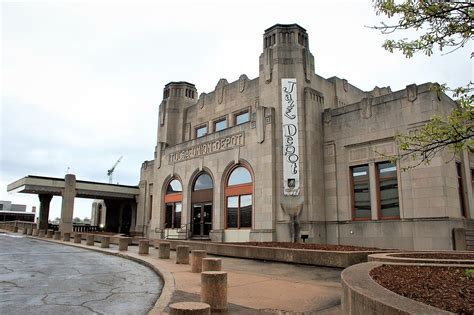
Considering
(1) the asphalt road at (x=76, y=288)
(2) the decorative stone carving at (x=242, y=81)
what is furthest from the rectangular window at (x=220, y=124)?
(1) the asphalt road at (x=76, y=288)

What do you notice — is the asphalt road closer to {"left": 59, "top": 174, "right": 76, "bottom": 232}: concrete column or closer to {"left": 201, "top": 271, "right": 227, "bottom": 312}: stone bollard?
{"left": 201, "top": 271, "right": 227, "bottom": 312}: stone bollard

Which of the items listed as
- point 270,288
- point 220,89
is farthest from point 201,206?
point 270,288

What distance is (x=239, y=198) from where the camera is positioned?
92.0 ft

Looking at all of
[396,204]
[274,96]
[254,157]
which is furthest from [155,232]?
[396,204]

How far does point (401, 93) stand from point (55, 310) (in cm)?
2068

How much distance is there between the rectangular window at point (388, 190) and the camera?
21.9 meters

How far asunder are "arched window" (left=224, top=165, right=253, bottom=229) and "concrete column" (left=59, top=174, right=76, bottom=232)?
21957mm

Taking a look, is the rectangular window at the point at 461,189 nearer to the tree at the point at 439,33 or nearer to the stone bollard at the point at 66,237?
the tree at the point at 439,33

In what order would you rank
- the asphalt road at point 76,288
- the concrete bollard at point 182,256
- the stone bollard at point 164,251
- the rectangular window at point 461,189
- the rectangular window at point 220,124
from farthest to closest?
the rectangular window at point 220,124 → the rectangular window at point 461,189 → the stone bollard at point 164,251 → the concrete bollard at point 182,256 → the asphalt road at point 76,288

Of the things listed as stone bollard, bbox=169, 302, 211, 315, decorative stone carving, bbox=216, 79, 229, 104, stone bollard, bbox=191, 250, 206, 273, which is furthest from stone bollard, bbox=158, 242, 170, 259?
decorative stone carving, bbox=216, 79, 229, 104

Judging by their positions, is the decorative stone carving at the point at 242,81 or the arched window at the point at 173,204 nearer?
the decorative stone carving at the point at 242,81

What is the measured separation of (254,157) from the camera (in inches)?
1053

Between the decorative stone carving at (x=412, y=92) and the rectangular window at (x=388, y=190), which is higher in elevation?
the decorative stone carving at (x=412, y=92)

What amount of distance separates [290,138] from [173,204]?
14794 millimetres
